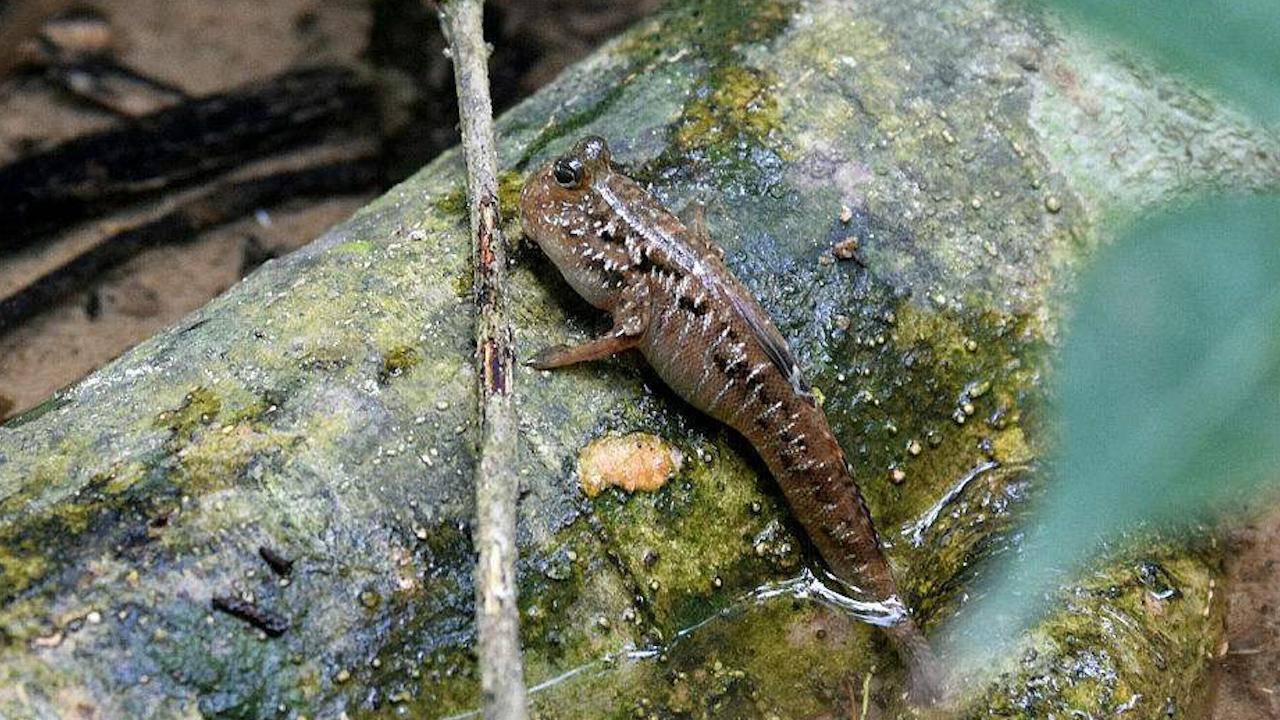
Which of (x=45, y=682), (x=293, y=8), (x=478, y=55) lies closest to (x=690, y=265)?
(x=478, y=55)

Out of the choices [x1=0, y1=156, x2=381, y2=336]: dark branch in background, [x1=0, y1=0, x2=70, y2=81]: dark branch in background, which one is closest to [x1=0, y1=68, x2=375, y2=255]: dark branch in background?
[x1=0, y1=156, x2=381, y2=336]: dark branch in background

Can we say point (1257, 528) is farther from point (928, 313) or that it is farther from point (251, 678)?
point (251, 678)

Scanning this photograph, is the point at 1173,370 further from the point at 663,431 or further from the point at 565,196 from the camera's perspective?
the point at 565,196

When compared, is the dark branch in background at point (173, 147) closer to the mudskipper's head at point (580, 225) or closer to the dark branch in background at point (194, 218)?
the dark branch in background at point (194, 218)

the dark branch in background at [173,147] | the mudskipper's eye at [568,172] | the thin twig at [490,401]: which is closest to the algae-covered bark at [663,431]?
the thin twig at [490,401]

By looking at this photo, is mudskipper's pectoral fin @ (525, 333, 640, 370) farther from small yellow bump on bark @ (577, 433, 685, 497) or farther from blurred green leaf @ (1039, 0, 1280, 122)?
blurred green leaf @ (1039, 0, 1280, 122)

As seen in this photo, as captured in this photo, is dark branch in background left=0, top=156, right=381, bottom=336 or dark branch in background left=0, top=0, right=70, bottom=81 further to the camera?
dark branch in background left=0, top=156, right=381, bottom=336
